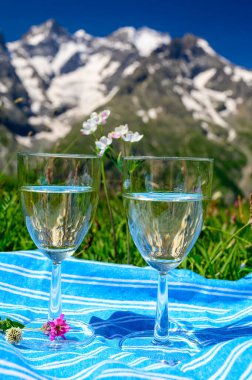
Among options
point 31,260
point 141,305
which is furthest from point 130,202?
point 31,260

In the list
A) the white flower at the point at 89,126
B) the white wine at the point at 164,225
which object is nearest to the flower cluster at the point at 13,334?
the white wine at the point at 164,225

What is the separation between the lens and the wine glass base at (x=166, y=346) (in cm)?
149

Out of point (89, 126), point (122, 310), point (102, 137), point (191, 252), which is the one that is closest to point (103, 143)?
point (102, 137)

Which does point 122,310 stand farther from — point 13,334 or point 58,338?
point 13,334

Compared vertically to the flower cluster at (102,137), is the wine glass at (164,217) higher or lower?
lower

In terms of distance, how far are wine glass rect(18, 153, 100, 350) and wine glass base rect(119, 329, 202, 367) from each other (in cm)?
15

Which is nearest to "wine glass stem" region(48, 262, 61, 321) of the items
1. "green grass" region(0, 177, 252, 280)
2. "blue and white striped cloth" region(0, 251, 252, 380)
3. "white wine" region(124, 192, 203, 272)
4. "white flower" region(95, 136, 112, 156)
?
"blue and white striped cloth" region(0, 251, 252, 380)

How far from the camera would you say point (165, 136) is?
159375 millimetres

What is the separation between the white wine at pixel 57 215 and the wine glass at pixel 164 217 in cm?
14

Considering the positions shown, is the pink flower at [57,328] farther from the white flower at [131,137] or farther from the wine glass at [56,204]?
the white flower at [131,137]

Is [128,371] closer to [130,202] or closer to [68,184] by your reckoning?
[130,202]

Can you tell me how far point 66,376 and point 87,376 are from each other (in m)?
0.07

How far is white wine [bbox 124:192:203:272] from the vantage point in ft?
4.70

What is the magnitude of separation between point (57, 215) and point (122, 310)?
2.01 ft
